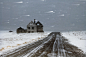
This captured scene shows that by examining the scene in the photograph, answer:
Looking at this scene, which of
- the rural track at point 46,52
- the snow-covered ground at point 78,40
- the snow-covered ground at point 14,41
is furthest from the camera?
the snow-covered ground at point 78,40

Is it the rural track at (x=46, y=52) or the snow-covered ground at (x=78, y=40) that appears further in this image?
the snow-covered ground at (x=78, y=40)

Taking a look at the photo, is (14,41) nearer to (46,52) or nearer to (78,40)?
(78,40)

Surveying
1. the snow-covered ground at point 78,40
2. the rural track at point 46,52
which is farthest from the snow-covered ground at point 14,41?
the snow-covered ground at point 78,40

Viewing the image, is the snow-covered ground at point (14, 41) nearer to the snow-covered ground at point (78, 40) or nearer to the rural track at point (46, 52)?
the rural track at point (46, 52)

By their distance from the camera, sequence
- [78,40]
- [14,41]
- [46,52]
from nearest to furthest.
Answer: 1. [46,52]
2. [78,40]
3. [14,41]

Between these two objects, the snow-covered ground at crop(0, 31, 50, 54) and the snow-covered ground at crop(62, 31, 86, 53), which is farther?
the snow-covered ground at crop(62, 31, 86, 53)

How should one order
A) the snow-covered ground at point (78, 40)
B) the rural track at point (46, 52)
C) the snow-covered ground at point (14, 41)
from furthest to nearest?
the snow-covered ground at point (78, 40)
the snow-covered ground at point (14, 41)
the rural track at point (46, 52)

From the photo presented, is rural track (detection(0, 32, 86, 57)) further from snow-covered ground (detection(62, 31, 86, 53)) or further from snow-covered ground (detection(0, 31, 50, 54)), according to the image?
snow-covered ground (detection(0, 31, 50, 54))

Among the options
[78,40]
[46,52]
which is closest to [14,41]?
[78,40]

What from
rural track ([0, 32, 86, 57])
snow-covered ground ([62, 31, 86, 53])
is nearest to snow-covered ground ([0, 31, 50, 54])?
rural track ([0, 32, 86, 57])

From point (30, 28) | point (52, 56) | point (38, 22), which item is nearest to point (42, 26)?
point (38, 22)

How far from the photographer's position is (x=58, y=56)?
8.16m

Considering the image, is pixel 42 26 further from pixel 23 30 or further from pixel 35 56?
pixel 35 56

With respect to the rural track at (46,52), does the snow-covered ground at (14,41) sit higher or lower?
lower
